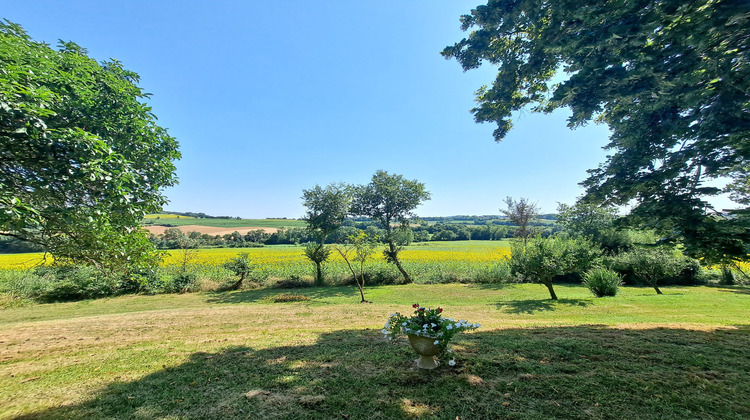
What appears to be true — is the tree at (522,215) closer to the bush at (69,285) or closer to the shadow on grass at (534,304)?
the shadow on grass at (534,304)

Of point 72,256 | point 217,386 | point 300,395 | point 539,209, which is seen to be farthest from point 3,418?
point 539,209

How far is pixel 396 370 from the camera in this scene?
4.34 m

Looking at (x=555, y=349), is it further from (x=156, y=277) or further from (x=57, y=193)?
(x=156, y=277)

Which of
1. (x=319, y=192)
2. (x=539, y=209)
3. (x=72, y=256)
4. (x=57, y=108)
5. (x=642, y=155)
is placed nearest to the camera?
(x=57, y=108)

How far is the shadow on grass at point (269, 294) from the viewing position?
1514 cm

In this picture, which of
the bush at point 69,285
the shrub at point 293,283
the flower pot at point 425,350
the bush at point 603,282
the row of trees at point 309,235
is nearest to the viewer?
the flower pot at point 425,350

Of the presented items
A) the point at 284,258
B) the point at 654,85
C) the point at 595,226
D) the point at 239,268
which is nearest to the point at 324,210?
the point at 239,268

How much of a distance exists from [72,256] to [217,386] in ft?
18.7

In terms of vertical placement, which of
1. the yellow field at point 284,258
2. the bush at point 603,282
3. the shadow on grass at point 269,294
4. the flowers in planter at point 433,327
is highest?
the flowers in planter at point 433,327

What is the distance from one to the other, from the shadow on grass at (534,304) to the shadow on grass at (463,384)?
17.8ft

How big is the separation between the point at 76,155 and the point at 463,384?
7.18 meters

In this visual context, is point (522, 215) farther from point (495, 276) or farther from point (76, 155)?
point (76, 155)

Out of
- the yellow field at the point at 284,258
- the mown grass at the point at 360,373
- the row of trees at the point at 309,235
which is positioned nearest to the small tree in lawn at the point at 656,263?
the row of trees at the point at 309,235

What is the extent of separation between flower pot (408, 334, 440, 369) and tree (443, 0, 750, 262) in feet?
17.4
